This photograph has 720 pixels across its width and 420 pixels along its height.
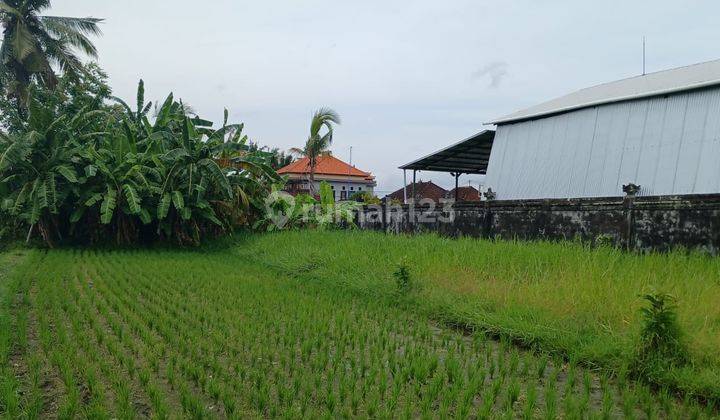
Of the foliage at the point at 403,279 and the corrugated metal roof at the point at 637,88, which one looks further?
the corrugated metal roof at the point at 637,88

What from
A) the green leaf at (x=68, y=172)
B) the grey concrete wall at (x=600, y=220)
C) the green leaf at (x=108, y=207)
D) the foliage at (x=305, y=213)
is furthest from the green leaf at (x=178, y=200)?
the grey concrete wall at (x=600, y=220)

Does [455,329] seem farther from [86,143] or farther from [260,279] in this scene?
[86,143]

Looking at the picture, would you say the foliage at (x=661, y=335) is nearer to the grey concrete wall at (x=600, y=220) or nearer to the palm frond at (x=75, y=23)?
the grey concrete wall at (x=600, y=220)

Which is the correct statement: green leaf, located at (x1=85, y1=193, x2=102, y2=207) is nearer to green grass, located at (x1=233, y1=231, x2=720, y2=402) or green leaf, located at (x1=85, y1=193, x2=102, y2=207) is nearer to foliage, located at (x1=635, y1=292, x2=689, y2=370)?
green grass, located at (x1=233, y1=231, x2=720, y2=402)

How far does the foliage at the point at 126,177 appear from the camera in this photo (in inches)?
507

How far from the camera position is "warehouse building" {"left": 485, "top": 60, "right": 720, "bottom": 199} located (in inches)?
383

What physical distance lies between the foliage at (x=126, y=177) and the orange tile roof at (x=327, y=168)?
19.5 metres

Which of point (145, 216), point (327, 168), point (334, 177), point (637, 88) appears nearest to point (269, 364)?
point (145, 216)

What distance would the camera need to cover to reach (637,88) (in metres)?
12.1

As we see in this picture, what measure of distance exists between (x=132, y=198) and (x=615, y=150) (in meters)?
11.6

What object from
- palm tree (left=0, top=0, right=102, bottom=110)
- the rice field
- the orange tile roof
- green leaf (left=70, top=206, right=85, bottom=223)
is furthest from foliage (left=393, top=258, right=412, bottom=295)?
the orange tile roof

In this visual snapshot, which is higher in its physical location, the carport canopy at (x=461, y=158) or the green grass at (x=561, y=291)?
the carport canopy at (x=461, y=158)

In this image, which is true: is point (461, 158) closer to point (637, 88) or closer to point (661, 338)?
point (637, 88)

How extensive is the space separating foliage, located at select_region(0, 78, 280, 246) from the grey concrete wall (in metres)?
6.08
